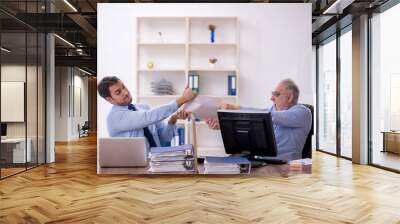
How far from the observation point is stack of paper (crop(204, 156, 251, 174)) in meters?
5.73

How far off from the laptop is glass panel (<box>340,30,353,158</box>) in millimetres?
4909

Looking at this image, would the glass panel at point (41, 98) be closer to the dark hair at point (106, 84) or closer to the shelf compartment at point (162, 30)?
the dark hair at point (106, 84)

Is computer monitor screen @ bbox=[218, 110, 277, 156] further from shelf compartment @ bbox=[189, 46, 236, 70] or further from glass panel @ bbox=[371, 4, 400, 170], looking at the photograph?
glass panel @ bbox=[371, 4, 400, 170]

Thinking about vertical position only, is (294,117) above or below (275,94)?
below

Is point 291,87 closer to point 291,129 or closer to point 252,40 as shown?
point 291,129

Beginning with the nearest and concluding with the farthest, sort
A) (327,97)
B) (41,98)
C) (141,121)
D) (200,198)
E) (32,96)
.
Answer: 1. (200,198)
2. (141,121)
3. (32,96)
4. (41,98)
5. (327,97)

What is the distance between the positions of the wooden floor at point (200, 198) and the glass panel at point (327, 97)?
329 centimetres

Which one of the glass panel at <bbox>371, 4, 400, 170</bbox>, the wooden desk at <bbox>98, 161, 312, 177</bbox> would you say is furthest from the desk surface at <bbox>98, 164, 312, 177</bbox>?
the glass panel at <bbox>371, 4, 400, 170</bbox>

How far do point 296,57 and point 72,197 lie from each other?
3.59 m

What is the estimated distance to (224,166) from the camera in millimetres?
5934

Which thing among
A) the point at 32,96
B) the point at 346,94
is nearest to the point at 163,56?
the point at 32,96

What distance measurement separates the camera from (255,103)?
586 cm

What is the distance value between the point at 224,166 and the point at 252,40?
1864 mm

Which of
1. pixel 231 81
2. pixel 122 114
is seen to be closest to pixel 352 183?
pixel 231 81
